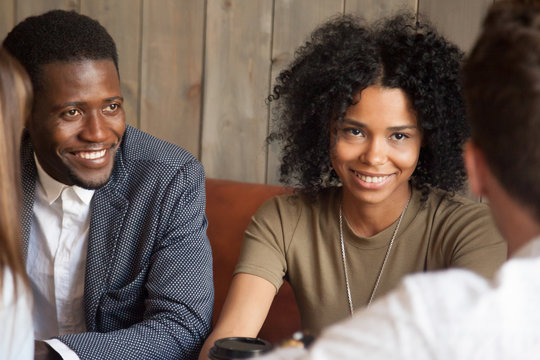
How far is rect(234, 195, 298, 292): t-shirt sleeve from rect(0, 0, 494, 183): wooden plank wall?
59cm

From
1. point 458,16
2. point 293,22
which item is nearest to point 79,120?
point 293,22

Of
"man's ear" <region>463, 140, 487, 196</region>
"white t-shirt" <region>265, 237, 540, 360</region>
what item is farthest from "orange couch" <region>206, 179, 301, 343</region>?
"white t-shirt" <region>265, 237, 540, 360</region>

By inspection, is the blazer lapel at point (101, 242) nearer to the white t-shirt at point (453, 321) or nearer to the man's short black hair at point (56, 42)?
the man's short black hair at point (56, 42)

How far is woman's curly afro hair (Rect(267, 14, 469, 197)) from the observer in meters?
1.54

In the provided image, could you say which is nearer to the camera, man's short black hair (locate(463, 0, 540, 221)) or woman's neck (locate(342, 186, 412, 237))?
man's short black hair (locate(463, 0, 540, 221))

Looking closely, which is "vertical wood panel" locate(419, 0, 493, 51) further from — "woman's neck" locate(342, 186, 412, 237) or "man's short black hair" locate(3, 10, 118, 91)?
"man's short black hair" locate(3, 10, 118, 91)

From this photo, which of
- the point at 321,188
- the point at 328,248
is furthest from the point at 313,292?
the point at 321,188

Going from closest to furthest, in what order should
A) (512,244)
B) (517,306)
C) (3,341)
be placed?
(517,306) < (512,244) < (3,341)

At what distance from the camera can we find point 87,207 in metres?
1.66

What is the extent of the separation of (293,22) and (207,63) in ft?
0.99

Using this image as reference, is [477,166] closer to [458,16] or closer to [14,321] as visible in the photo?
[14,321]

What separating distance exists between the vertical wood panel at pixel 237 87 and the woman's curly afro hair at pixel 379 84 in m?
0.50

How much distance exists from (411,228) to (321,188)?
9.8 inches

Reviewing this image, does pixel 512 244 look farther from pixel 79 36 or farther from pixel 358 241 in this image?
pixel 79 36
